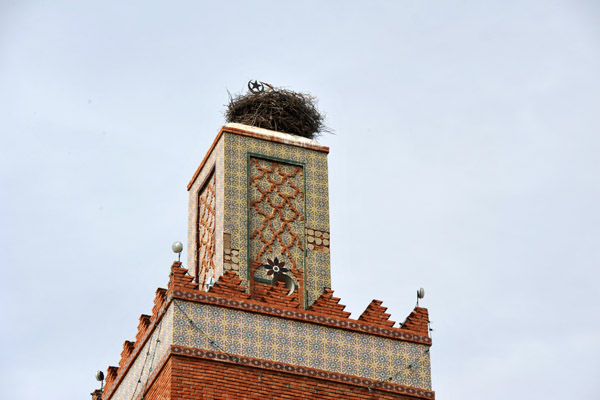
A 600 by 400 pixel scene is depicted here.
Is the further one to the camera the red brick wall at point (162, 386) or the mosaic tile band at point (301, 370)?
the mosaic tile band at point (301, 370)

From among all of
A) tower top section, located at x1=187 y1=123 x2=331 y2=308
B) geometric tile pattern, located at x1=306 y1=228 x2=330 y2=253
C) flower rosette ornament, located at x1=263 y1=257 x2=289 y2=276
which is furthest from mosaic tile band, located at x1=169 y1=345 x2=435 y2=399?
geometric tile pattern, located at x1=306 y1=228 x2=330 y2=253

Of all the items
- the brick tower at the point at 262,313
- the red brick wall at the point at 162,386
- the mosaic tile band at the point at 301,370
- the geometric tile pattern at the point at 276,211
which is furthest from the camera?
the geometric tile pattern at the point at 276,211

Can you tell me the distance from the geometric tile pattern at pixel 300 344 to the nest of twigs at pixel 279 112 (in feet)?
13.7

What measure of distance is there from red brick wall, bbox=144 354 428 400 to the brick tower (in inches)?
0.5

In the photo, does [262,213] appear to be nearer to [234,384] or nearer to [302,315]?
[302,315]

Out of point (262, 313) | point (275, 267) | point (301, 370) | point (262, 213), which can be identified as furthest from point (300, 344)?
point (262, 213)

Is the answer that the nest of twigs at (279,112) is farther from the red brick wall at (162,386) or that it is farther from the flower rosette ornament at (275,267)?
the red brick wall at (162,386)

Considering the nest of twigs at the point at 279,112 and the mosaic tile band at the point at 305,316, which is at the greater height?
the nest of twigs at the point at 279,112

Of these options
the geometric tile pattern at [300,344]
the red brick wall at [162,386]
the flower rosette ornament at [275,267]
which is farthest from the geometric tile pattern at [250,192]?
the red brick wall at [162,386]

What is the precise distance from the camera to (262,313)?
2345 cm

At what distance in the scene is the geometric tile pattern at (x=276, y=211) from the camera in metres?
25.1

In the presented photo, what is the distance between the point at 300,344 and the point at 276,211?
267 cm

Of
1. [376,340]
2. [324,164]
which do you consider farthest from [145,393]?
[324,164]

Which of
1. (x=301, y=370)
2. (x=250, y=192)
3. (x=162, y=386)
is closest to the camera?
(x=162, y=386)
